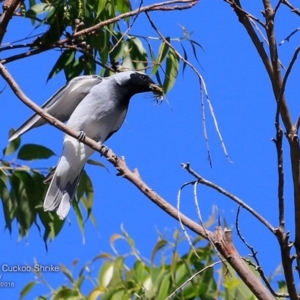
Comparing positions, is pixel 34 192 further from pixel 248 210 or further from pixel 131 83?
pixel 248 210

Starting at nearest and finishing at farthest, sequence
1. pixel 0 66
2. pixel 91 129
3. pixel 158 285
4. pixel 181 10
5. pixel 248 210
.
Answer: pixel 248 210
pixel 0 66
pixel 181 10
pixel 158 285
pixel 91 129

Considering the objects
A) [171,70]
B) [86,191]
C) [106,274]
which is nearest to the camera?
[106,274]

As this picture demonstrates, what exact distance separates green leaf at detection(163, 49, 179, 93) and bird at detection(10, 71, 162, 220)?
0.37 metres

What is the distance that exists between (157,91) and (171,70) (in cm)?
44

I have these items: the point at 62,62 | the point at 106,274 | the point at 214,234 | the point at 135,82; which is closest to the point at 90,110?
the point at 135,82

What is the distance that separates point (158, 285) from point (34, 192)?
814 mm

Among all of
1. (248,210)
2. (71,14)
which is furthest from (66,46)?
(248,210)

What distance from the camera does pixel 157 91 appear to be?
3873 millimetres

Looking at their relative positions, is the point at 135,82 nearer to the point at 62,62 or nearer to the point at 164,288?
the point at 62,62

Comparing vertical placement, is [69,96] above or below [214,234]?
above

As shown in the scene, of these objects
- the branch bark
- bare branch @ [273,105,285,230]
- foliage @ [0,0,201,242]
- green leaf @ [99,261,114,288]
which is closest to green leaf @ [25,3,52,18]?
foliage @ [0,0,201,242]

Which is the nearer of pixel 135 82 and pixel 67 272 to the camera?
pixel 67 272

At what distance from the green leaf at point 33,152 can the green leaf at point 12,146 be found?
0.03 meters

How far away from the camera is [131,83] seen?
4.16 meters
